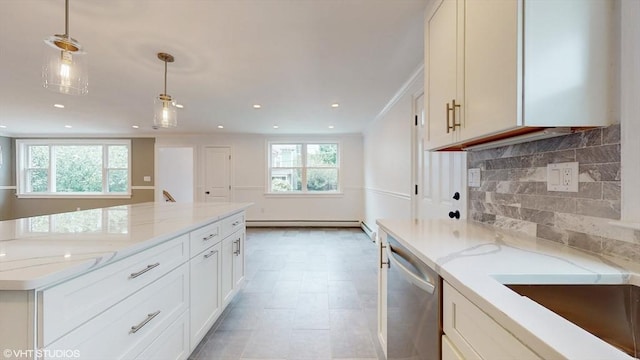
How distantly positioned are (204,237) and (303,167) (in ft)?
15.4

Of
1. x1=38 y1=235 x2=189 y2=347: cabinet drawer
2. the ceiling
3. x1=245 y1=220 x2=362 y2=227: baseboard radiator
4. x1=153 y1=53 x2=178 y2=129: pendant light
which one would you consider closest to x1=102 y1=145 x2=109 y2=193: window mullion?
the ceiling

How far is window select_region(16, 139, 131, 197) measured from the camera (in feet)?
21.1

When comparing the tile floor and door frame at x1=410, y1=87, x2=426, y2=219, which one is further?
door frame at x1=410, y1=87, x2=426, y2=219

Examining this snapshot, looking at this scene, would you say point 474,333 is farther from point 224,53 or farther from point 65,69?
point 224,53

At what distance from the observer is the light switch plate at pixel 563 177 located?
38.2 inches

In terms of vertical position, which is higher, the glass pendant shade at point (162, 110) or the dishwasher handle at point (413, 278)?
the glass pendant shade at point (162, 110)

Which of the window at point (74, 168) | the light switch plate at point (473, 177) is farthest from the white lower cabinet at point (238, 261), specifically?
the window at point (74, 168)

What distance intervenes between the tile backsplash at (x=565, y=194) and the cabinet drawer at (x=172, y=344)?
176 cm

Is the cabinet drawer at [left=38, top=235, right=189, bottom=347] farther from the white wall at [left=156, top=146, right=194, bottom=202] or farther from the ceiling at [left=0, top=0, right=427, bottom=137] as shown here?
the white wall at [left=156, top=146, right=194, bottom=202]

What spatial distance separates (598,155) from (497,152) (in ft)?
1.75

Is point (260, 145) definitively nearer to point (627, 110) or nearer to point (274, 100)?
point (274, 100)

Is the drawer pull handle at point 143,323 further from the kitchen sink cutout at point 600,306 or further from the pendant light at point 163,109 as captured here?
the pendant light at point 163,109

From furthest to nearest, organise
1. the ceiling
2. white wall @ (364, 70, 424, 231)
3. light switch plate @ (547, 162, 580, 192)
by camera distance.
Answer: white wall @ (364, 70, 424, 231), the ceiling, light switch plate @ (547, 162, 580, 192)

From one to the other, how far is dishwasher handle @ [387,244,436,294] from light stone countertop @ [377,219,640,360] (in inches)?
2.6
